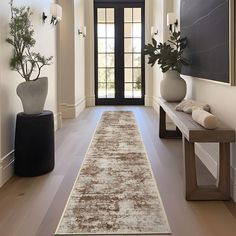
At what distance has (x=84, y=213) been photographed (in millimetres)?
2525

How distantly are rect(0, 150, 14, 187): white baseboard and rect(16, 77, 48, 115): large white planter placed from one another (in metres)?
0.46

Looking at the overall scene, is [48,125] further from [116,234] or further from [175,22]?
[175,22]

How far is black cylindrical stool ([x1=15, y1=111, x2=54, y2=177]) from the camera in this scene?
3.38m

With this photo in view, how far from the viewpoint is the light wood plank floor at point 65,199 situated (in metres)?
2.33

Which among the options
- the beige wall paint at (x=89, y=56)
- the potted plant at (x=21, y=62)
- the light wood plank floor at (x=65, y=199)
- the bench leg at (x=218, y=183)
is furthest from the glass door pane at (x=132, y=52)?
the bench leg at (x=218, y=183)

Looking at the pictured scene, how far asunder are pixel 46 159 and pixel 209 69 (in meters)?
1.82

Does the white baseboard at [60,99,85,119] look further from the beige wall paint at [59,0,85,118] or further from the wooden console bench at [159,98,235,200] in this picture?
the wooden console bench at [159,98,235,200]

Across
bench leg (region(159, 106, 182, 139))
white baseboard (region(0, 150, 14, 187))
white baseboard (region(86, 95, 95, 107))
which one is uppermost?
white baseboard (region(86, 95, 95, 107))

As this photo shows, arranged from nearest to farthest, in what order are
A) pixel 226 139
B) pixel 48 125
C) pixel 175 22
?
1. pixel 226 139
2. pixel 48 125
3. pixel 175 22

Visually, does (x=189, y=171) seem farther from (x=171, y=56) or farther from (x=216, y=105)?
(x=171, y=56)

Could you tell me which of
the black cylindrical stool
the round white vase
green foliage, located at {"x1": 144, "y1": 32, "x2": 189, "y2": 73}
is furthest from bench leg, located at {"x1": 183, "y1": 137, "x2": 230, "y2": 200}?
green foliage, located at {"x1": 144, "y1": 32, "x2": 189, "y2": 73}

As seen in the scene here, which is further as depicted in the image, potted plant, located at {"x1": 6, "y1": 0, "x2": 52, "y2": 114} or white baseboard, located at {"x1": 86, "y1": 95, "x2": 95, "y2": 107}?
white baseboard, located at {"x1": 86, "y1": 95, "x2": 95, "y2": 107}

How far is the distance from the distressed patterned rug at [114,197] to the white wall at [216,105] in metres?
0.61

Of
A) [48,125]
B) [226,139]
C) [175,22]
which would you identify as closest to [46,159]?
[48,125]
